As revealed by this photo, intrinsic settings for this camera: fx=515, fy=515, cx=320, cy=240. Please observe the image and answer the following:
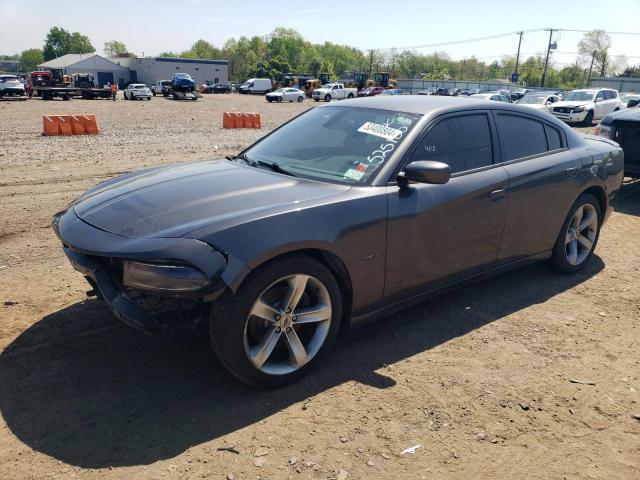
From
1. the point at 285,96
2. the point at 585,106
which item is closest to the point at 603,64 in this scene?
the point at 285,96

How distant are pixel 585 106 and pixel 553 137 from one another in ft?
65.6

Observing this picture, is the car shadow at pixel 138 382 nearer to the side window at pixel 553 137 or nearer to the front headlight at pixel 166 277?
the front headlight at pixel 166 277

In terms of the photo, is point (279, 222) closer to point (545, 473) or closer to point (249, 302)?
point (249, 302)

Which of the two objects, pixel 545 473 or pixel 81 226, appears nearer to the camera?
pixel 545 473

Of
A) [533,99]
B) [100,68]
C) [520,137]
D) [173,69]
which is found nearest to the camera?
[520,137]

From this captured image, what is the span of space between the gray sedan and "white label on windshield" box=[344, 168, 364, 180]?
0.04 ft

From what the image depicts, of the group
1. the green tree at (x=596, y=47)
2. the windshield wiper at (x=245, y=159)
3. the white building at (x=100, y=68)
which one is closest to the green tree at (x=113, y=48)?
the white building at (x=100, y=68)

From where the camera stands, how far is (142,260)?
2.64m

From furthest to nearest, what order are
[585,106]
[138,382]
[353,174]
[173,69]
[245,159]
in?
[173,69] < [585,106] < [245,159] < [353,174] < [138,382]

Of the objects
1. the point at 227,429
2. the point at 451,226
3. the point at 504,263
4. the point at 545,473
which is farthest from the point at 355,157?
the point at 545,473

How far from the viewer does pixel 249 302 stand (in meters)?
2.74

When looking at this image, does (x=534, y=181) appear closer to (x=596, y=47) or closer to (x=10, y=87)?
(x=10, y=87)

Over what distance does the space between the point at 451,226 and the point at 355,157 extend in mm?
841

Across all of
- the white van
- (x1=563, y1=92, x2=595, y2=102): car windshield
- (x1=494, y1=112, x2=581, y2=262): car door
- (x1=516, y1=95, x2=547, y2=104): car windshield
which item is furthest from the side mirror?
the white van
